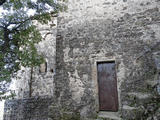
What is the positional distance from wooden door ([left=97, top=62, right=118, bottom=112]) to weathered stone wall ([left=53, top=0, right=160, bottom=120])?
0.18 metres

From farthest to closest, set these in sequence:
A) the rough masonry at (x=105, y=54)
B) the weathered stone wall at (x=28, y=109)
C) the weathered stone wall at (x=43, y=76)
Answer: the weathered stone wall at (x=43, y=76), the weathered stone wall at (x=28, y=109), the rough masonry at (x=105, y=54)

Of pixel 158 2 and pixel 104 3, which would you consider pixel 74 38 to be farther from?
pixel 158 2

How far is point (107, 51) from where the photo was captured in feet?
15.7

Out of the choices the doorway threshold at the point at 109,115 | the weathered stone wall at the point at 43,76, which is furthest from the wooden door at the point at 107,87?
the weathered stone wall at the point at 43,76

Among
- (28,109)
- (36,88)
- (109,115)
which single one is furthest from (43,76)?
(109,115)

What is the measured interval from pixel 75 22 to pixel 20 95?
23.7ft

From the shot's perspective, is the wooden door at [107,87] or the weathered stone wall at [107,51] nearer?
the weathered stone wall at [107,51]

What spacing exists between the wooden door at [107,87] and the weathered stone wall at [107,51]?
0.60 ft

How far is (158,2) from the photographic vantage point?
4.75 metres

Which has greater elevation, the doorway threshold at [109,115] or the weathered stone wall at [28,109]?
the doorway threshold at [109,115]

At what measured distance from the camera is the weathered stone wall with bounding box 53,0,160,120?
426cm

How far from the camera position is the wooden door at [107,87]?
14.6 ft

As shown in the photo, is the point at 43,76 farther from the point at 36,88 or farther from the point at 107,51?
the point at 107,51

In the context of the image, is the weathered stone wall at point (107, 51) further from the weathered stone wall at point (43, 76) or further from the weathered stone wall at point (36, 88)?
the weathered stone wall at point (43, 76)
